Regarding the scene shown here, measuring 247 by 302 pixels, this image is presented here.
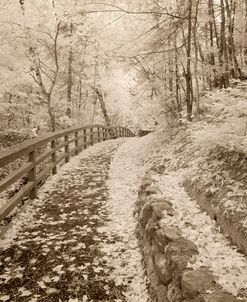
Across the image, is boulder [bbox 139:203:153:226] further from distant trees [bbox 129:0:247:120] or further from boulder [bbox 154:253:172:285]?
distant trees [bbox 129:0:247:120]

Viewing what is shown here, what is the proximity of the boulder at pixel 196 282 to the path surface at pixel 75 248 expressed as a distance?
95 cm

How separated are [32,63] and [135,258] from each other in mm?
13122

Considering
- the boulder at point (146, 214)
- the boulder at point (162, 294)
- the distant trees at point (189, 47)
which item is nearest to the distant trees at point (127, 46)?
the distant trees at point (189, 47)

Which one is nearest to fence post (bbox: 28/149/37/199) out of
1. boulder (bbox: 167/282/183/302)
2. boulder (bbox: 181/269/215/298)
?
boulder (bbox: 167/282/183/302)

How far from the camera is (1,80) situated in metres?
14.5

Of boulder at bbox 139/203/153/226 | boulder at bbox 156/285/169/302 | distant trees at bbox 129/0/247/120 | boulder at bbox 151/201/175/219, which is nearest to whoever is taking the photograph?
boulder at bbox 156/285/169/302

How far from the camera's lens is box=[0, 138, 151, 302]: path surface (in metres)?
4.18

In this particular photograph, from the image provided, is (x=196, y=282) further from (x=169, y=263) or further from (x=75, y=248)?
(x=75, y=248)

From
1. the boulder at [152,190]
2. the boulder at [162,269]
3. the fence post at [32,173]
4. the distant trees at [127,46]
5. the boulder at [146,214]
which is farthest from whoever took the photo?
the distant trees at [127,46]

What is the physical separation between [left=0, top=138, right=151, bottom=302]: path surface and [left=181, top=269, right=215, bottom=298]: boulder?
3.13ft

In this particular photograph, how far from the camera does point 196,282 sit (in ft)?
10.6

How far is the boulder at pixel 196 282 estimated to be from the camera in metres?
3.12

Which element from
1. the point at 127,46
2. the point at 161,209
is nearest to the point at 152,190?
the point at 161,209

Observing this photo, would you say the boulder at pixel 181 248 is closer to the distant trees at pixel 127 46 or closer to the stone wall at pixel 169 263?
the stone wall at pixel 169 263
